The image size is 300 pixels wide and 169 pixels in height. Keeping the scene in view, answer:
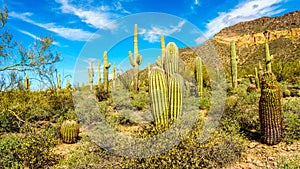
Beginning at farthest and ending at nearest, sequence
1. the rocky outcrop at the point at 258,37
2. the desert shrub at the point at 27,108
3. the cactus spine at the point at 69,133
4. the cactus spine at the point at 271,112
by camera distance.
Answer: the rocky outcrop at the point at 258,37, the desert shrub at the point at 27,108, the cactus spine at the point at 69,133, the cactus spine at the point at 271,112

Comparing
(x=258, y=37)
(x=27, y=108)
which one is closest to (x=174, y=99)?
(x=27, y=108)

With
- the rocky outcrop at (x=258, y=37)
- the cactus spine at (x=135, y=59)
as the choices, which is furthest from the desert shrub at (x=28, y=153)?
the rocky outcrop at (x=258, y=37)

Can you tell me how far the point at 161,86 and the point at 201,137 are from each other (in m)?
1.53

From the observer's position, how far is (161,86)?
5.40 metres

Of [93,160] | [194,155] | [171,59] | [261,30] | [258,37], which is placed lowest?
[93,160]

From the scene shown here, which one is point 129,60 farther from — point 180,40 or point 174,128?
point 174,128

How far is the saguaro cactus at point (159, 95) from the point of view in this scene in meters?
5.39

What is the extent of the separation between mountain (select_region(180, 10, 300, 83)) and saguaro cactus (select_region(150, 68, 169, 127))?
23608 mm

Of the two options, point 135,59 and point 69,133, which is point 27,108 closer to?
point 69,133

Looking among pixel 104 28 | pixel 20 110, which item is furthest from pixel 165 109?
pixel 20 110

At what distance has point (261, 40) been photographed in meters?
54.2

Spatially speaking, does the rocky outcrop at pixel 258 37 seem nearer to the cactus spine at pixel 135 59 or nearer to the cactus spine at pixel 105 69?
the cactus spine at pixel 135 59

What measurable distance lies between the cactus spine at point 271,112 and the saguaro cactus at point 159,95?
1.90 metres

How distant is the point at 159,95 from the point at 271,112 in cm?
218
